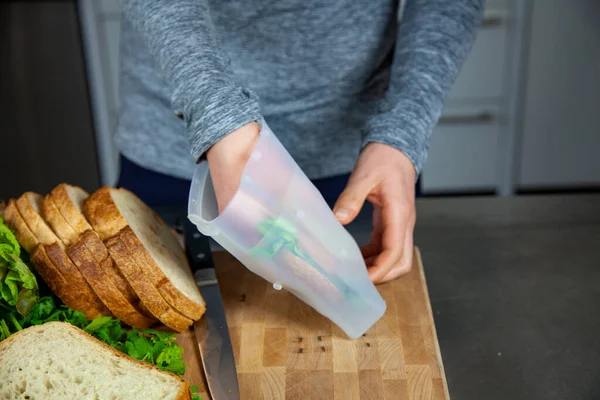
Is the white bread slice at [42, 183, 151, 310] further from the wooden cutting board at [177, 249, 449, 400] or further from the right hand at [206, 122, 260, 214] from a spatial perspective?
the right hand at [206, 122, 260, 214]

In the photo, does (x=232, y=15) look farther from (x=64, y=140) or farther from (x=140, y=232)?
(x=64, y=140)

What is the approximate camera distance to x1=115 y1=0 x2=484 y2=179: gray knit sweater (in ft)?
3.14

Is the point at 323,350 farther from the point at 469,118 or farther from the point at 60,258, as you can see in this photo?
the point at 469,118

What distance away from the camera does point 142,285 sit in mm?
1007

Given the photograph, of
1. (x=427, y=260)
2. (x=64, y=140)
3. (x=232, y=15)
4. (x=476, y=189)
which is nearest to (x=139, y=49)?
(x=232, y=15)

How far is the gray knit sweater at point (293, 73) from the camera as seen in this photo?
3.14 feet

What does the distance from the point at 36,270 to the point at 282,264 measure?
1.26ft

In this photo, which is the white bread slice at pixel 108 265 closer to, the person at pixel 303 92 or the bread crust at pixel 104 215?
the bread crust at pixel 104 215

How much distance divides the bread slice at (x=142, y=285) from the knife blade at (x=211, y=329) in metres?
0.05

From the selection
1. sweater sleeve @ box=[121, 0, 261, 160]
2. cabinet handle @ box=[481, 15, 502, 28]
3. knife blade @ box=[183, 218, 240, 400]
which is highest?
sweater sleeve @ box=[121, 0, 261, 160]

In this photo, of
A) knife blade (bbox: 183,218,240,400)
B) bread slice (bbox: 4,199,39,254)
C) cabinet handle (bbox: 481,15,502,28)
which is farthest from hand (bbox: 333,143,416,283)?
cabinet handle (bbox: 481,15,502,28)

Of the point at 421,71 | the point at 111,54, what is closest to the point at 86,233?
the point at 421,71

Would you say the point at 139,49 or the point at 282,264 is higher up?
the point at 139,49

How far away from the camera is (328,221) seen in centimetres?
92
